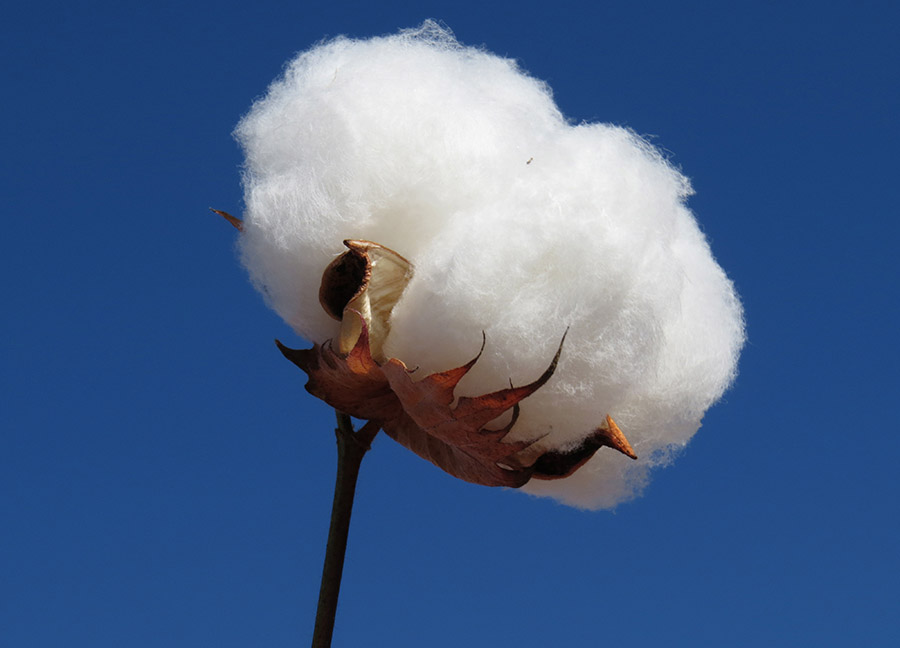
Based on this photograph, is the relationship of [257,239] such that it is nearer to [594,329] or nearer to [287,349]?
[287,349]

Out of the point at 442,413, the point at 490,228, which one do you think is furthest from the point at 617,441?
the point at 490,228

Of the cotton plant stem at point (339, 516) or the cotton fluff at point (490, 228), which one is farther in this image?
the cotton plant stem at point (339, 516)

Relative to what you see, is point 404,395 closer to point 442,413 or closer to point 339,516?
point 442,413

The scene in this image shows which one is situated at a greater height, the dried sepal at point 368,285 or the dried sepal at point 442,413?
the dried sepal at point 368,285

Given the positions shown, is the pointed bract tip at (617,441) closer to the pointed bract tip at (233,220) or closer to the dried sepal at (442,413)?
the dried sepal at (442,413)

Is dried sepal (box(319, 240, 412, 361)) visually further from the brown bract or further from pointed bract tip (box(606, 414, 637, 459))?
pointed bract tip (box(606, 414, 637, 459))

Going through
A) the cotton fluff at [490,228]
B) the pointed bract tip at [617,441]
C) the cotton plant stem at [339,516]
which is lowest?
the cotton plant stem at [339,516]

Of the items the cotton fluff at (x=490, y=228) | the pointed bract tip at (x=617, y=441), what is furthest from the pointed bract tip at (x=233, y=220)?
the pointed bract tip at (x=617, y=441)
